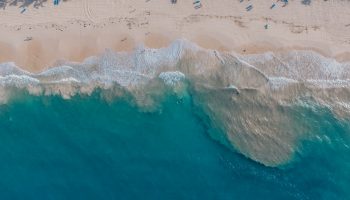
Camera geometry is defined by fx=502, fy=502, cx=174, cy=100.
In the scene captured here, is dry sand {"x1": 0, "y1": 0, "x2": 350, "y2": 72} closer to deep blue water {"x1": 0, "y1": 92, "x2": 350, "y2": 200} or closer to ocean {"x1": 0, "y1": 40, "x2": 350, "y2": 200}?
ocean {"x1": 0, "y1": 40, "x2": 350, "y2": 200}

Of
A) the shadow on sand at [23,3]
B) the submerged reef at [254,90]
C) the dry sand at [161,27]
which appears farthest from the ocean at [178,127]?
the shadow on sand at [23,3]

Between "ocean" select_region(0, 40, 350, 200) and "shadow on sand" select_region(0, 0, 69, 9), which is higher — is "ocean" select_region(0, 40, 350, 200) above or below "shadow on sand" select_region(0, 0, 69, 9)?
below

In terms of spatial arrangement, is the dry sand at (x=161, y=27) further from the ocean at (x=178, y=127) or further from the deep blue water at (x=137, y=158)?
the deep blue water at (x=137, y=158)

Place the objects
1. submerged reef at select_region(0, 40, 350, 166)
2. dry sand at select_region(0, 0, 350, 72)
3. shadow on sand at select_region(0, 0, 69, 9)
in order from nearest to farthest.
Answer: submerged reef at select_region(0, 40, 350, 166) < dry sand at select_region(0, 0, 350, 72) < shadow on sand at select_region(0, 0, 69, 9)

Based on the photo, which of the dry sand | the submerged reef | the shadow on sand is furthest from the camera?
the shadow on sand

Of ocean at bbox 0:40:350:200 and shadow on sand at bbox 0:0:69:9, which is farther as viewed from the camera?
shadow on sand at bbox 0:0:69:9

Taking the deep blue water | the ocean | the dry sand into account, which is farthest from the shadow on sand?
the deep blue water
